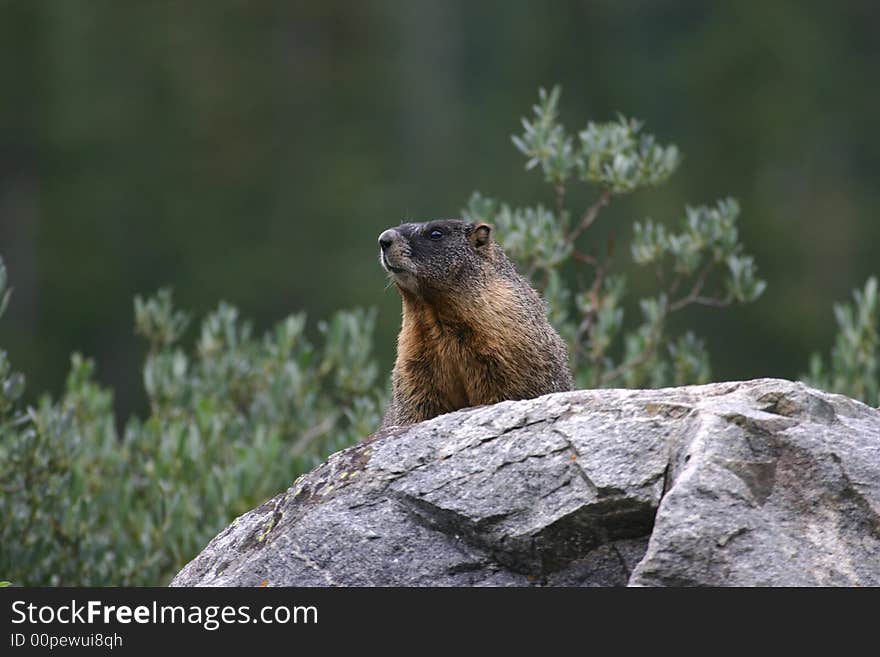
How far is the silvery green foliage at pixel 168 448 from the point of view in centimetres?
923

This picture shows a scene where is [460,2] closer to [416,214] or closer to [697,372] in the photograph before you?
[416,214]

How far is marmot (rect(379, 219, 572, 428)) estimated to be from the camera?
7.13 m

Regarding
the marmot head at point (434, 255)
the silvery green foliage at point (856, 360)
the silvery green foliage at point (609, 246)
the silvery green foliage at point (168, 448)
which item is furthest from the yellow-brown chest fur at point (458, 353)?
the silvery green foliage at point (856, 360)

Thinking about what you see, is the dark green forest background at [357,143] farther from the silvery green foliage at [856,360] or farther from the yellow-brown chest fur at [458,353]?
the yellow-brown chest fur at [458,353]

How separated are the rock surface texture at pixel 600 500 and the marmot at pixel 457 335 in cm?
125

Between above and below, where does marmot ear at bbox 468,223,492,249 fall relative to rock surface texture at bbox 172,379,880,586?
above

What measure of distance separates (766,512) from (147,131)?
30589 mm

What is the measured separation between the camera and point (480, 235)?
7762mm

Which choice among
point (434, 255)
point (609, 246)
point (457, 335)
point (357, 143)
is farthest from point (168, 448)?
point (357, 143)

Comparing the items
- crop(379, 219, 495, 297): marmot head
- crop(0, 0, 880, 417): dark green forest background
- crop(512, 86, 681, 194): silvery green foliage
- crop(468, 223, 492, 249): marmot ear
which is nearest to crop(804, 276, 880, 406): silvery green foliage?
crop(512, 86, 681, 194): silvery green foliage

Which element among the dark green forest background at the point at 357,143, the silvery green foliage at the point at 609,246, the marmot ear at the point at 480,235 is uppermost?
the dark green forest background at the point at 357,143

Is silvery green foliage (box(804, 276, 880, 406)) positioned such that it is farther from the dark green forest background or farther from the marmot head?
the dark green forest background

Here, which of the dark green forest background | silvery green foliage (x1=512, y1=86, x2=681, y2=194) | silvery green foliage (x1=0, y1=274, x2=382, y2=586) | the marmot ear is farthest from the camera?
the dark green forest background
